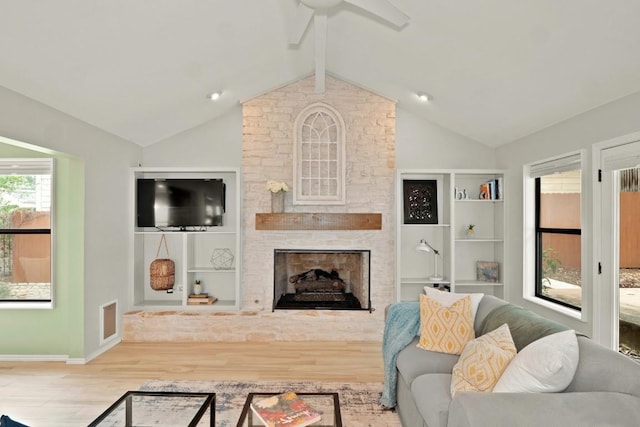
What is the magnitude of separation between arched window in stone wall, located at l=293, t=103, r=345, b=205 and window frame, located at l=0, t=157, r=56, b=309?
2.49 m

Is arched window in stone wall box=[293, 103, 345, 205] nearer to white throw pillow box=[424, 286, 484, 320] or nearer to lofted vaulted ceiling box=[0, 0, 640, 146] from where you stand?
lofted vaulted ceiling box=[0, 0, 640, 146]

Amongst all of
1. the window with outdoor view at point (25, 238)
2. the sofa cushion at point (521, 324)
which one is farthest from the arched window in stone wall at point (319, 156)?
the window with outdoor view at point (25, 238)

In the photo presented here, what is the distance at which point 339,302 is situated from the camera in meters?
4.70

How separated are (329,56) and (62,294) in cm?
370

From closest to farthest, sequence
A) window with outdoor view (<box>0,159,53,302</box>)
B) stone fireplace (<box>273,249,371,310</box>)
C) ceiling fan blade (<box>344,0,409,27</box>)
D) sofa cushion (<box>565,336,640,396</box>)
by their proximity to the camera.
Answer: sofa cushion (<box>565,336,640,396</box>)
ceiling fan blade (<box>344,0,409,27</box>)
window with outdoor view (<box>0,159,53,302</box>)
stone fireplace (<box>273,249,371,310</box>)

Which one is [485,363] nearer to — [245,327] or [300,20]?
[300,20]

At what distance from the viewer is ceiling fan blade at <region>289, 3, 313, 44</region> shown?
2521 mm

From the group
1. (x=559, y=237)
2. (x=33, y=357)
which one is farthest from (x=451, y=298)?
(x=33, y=357)

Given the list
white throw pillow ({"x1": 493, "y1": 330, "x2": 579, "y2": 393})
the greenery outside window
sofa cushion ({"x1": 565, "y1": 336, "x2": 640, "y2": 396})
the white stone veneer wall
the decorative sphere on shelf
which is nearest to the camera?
sofa cushion ({"x1": 565, "y1": 336, "x2": 640, "y2": 396})

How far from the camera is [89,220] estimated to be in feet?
12.2

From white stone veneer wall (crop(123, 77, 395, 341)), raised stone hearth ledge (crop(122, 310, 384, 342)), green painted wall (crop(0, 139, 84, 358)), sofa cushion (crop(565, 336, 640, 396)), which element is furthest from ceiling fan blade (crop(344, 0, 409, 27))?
raised stone hearth ledge (crop(122, 310, 384, 342))

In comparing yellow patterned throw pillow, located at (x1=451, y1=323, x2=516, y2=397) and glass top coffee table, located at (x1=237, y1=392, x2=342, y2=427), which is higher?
yellow patterned throw pillow, located at (x1=451, y1=323, x2=516, y2=397)

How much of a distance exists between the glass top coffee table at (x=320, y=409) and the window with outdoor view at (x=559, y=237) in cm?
268

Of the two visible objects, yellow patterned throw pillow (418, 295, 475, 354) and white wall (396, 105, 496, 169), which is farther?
white wall (396, 105, 496, 169)
